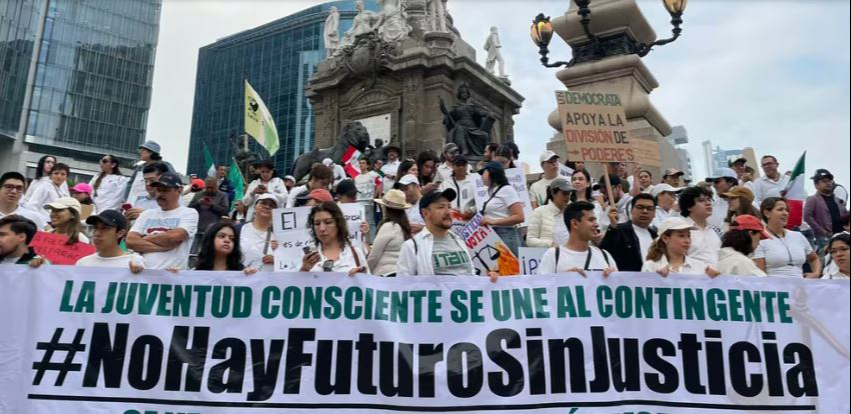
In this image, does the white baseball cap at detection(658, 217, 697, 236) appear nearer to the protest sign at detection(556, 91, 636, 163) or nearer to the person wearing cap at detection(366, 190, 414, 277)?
the person wearing cap at detection(366, 190, 414, 277)

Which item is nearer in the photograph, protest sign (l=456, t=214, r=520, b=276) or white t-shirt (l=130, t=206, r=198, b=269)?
white t-shirt (l=130, t=206, r=198, b=269)

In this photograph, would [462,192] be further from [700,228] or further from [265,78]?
[265,78]

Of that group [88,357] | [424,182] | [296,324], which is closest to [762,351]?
[296,324]

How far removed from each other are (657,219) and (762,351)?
3573mm

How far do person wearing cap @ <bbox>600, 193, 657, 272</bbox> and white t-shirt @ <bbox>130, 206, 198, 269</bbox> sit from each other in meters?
3.69

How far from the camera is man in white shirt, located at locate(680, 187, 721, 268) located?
18.9 ft

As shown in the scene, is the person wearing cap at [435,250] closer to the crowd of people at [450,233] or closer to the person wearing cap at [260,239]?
the crowd of people at [450,233]

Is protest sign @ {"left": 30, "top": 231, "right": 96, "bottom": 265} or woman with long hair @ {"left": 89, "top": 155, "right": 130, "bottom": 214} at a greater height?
woman with long hair @ {"left": 89, "top": 155, "right": 130, "bottom": 214}

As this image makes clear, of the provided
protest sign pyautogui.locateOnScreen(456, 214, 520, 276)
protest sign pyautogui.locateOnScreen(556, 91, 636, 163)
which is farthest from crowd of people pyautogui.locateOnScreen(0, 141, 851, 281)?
protest sign pyautogui.locateOnScreen(556, 91, 636, 163)

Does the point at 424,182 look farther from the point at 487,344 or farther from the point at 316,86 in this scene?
the point at 316,86

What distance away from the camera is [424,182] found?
1080 centimetres

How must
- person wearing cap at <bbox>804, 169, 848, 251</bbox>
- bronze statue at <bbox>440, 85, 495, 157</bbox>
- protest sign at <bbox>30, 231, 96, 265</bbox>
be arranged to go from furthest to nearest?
1. bronze statue at <bbox>440, 85, 495, 157</bbox>
2. person wearing cap at <bbox>804, 169, 848, 251</bbox>
3. protest sign at <bbox>30, 231, 96, 265</bbox>

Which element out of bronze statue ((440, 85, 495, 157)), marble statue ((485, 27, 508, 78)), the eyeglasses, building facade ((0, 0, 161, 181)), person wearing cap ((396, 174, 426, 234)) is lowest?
the eyeglasses

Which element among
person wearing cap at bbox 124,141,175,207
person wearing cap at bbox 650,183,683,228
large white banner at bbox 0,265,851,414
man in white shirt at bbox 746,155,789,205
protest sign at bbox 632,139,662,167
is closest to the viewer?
large white banner at bbox 0,265,851,414
